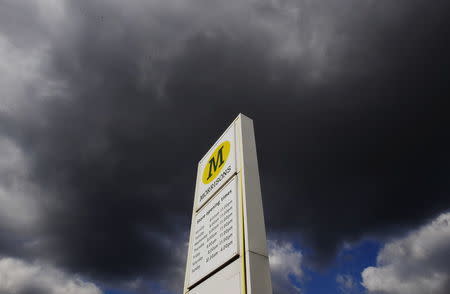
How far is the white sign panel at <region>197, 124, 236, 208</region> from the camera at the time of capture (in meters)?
9.72

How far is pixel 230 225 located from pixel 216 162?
3.29 meters

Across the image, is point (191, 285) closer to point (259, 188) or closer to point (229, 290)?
point (229, 290)

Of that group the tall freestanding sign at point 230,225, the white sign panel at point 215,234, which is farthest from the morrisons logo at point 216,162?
the white sign panel at point 215,234

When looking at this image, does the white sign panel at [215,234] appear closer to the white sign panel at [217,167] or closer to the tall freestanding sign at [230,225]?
the tall freestanding sign at [230,225]

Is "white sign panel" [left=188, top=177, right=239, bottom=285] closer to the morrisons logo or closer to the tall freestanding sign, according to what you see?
the tall freestanding sign

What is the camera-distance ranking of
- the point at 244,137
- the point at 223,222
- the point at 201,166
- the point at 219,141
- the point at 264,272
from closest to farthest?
1. the point at 264,272
2. the point at 223,222
3. the point at 244,137
4. the point at 219,141
5. the point at 201,166

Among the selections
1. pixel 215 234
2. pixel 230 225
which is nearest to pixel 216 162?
pixel 215 234

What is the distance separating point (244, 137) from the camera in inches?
387

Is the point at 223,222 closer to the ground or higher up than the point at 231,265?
higher up

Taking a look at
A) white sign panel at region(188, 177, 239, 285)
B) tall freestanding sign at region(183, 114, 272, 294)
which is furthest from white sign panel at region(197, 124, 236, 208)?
white sign panel at region(188, 177, 239, 285)

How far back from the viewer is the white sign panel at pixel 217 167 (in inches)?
383

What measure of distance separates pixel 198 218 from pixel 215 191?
1283mm

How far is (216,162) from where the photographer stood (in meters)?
11.0

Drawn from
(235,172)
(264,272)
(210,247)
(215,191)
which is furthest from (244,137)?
(264,272)
